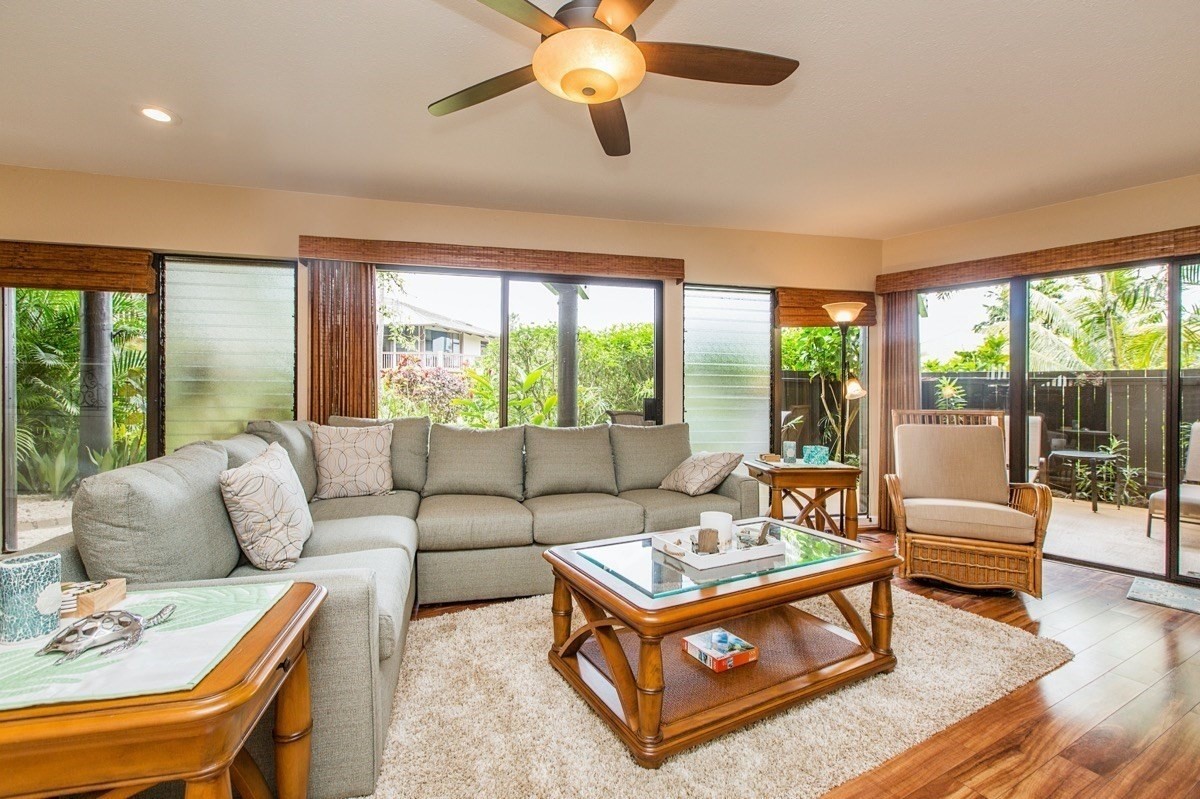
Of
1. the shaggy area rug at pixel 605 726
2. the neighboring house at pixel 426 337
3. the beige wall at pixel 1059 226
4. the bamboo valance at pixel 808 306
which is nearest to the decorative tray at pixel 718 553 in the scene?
the shaggy area rug at pixel 605 726

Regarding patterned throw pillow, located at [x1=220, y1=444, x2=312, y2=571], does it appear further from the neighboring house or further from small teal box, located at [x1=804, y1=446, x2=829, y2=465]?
small teal box, located at [x1=804, y1=446, x2=829, y2=465]

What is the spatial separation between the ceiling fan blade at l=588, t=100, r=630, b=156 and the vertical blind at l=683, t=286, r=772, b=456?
2.33m

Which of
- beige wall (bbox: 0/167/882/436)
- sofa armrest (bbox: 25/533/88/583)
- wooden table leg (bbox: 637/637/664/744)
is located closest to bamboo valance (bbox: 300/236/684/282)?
beige wall (bbox: 0/167/882/436)

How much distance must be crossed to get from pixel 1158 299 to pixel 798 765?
384 cm

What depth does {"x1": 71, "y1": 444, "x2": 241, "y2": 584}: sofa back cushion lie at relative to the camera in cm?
141

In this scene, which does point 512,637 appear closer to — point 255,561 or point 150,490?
point 255,561

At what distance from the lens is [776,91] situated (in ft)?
7.73

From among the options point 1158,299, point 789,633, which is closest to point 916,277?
point 1158,299

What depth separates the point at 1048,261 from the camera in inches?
148

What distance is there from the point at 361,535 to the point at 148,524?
937 millimetres

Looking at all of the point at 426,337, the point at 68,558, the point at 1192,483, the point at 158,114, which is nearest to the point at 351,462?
the point at 426,337

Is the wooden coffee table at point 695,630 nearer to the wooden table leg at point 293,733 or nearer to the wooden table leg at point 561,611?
the wooden table leg at point 561,611

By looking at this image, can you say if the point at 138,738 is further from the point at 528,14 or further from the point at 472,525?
the point at 472,525

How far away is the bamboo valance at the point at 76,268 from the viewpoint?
323cm
